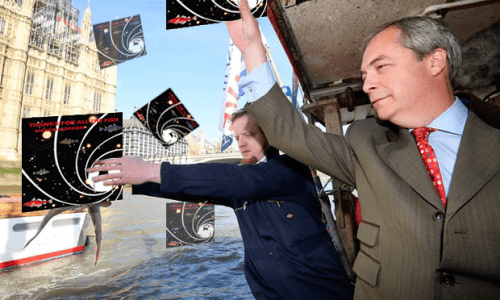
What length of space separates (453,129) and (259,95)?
2.33ft

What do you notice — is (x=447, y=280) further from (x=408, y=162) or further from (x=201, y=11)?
(x=201, y=11)

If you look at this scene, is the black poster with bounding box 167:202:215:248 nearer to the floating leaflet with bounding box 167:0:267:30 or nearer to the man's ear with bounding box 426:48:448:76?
the floating leaflet with bounding box 167:0:267:30

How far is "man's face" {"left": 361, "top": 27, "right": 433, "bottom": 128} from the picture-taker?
98 cm

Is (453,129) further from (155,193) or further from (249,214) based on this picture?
(155,193)

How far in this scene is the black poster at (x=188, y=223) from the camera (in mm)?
7121

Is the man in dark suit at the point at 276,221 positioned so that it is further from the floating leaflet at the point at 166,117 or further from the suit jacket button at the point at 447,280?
the floating leaflet at the point at 166,117

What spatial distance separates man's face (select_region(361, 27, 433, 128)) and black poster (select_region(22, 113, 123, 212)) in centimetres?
137

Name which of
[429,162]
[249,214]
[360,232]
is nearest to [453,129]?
[429,162]

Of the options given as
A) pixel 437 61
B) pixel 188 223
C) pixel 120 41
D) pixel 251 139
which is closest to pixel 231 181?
pixel 251 139

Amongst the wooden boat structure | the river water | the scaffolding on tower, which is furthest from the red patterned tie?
the scaffolding on tower

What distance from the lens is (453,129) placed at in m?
0.95

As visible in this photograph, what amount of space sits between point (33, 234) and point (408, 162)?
8.27 metres

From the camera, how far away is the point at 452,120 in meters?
0.96

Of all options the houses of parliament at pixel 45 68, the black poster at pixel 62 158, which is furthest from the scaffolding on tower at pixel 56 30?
the black poster at pixel 62 158
